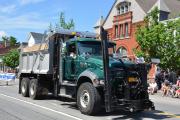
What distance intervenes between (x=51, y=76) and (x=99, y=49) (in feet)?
10.3

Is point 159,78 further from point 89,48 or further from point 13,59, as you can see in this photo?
point 13,59

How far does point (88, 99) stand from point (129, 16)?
118 feet

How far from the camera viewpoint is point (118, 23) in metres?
49.8

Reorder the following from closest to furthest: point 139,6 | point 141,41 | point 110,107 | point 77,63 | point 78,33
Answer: point 110,107 → point 77,63 → point 78,33 → point 141,41 → point 139,6

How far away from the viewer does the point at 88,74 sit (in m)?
12.7

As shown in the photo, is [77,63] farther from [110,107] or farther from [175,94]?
[175,94]

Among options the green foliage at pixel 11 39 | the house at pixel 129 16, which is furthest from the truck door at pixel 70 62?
the green foliage at pixel 11 39

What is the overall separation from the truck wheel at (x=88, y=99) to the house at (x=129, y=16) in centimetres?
3247

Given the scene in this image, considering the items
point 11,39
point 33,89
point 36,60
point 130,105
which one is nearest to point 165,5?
point 36,60

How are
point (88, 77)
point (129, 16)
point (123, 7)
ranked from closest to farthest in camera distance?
1. point (88, 77)
2. point (129, 16)
3. point (123, 7)

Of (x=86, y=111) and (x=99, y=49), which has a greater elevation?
(x=99, y=49)

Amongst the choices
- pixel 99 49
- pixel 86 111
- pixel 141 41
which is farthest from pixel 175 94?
pixel 86 111

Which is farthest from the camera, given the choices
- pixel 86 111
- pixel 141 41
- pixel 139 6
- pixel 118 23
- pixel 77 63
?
pixel 118 23

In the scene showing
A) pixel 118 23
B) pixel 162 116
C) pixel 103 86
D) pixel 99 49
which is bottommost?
pixel 162 116
